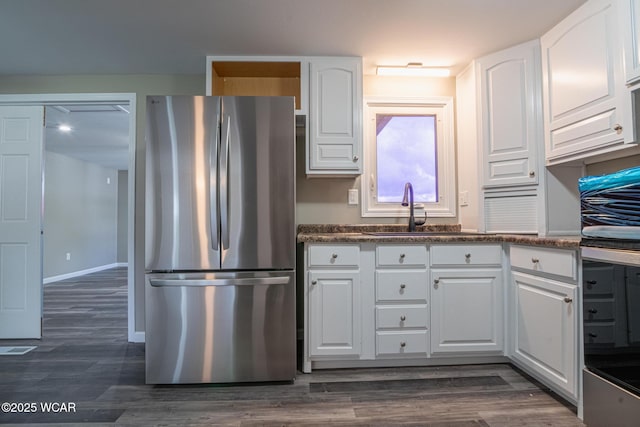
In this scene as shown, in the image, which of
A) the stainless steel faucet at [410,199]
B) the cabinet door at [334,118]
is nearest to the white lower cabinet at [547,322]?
the stainless steel faucet at [410,199]

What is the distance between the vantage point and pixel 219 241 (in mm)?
1967

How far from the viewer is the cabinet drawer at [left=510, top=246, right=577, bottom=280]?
66.4 inches

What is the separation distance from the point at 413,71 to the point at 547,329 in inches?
80.2

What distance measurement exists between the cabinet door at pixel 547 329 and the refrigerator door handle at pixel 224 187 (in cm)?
181

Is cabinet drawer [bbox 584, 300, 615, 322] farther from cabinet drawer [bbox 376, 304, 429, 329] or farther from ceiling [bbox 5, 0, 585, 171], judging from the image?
ceiling [bbox 5, 0, 585, 171]

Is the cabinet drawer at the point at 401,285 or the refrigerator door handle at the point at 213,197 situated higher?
the refrigerator door handle at the point at 213,197

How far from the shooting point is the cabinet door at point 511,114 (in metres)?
2.23

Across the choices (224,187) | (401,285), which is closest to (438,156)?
(401,285)

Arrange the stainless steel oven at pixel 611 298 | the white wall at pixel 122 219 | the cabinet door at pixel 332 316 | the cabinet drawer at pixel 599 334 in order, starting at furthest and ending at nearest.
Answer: the white wall at pixel 122 219 < the cabinet door at pixel 332 316 < the cabinet drawer at pixel 599 334 < the stainless steel oven at pixel 611 298

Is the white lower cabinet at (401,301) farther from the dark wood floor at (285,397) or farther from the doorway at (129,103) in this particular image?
the doorway at (129,103)

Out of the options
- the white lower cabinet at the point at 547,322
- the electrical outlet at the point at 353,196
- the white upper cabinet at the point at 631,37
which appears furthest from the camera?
the electrical outlet at the point at 353,196

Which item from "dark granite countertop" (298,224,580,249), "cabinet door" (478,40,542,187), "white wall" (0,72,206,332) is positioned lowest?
"dark granite countertop" (298,224,580,249)

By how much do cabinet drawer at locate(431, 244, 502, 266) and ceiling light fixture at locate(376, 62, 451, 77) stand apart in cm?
144

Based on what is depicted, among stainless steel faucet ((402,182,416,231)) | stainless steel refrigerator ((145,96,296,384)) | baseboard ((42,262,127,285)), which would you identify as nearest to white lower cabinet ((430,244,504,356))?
stainless steel faucet ((402,182,416,231))
